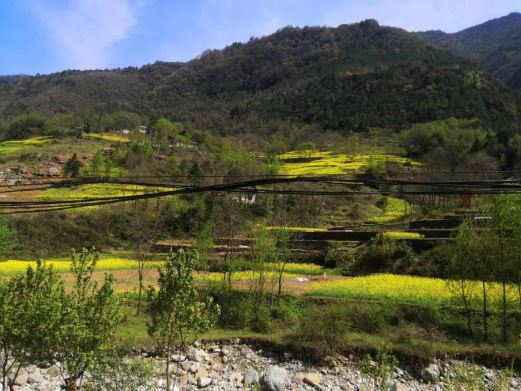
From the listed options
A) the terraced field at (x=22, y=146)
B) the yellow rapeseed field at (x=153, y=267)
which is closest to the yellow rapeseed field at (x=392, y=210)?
the yellow rapeseed field at (x=153, y=267)

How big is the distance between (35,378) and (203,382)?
676cm

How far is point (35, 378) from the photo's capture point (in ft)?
60.4

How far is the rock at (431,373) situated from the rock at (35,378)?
53.3ft

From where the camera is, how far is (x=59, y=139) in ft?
348

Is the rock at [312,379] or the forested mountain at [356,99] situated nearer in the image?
the rock at [312,379]

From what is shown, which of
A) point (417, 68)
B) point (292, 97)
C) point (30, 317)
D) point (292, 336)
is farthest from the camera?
point (292, 97)

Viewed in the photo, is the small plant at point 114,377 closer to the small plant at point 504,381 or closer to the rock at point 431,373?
the small plant at point 504,381

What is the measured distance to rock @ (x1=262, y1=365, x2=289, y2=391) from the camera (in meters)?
19.2

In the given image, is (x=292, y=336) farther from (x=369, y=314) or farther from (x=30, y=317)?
(x=30, y=317)

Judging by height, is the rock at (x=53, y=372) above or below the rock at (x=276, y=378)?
above

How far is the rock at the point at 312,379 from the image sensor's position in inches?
776

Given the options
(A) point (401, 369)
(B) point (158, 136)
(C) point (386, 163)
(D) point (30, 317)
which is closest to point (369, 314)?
(A) point (401, 369)

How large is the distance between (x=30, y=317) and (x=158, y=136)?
104 metres

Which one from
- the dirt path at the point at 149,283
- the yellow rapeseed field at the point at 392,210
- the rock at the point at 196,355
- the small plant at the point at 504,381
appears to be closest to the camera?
the small plant at the point at 504,381
